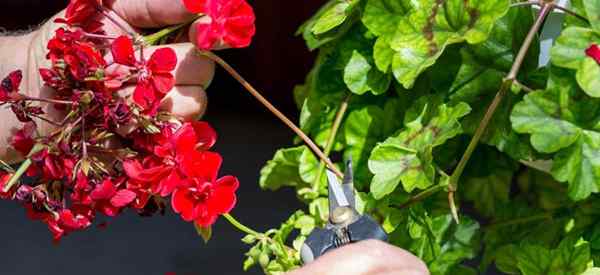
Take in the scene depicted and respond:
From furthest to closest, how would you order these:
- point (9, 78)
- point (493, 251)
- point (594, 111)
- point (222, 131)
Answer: point (222, 131) < point (493, 251) < point (9, 78) < point (594, 111)

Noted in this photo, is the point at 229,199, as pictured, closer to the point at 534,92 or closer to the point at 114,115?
the point at 114,115

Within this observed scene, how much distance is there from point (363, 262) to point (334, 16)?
0.87 ft

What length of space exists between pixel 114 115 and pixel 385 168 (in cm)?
23

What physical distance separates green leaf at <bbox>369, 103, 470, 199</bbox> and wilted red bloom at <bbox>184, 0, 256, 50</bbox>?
145 millimetres

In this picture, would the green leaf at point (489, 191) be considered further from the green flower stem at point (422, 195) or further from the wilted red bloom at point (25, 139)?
the wilted red bloom at point (25, 139)

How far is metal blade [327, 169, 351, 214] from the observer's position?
672 mm

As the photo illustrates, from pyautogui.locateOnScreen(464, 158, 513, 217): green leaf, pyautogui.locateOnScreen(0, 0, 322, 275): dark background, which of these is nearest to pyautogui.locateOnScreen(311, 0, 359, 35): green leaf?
pyautogui.locateOnScreen(464, 158, 513, 217): green leaf

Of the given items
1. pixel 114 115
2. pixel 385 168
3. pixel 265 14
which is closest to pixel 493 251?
pixel 385 168

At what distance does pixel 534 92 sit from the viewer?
0.62 meters

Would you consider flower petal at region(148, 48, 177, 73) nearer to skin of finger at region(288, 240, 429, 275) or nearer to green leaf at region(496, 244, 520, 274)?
skin of finger at region(288, 240, 429, 275)

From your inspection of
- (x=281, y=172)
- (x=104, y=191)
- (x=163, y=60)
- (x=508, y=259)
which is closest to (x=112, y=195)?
(x=104, y=191)

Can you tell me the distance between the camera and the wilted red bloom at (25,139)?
2.44 feet

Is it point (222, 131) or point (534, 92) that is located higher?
point (534, 92)

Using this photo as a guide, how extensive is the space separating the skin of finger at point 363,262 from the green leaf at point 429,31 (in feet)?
0.49
